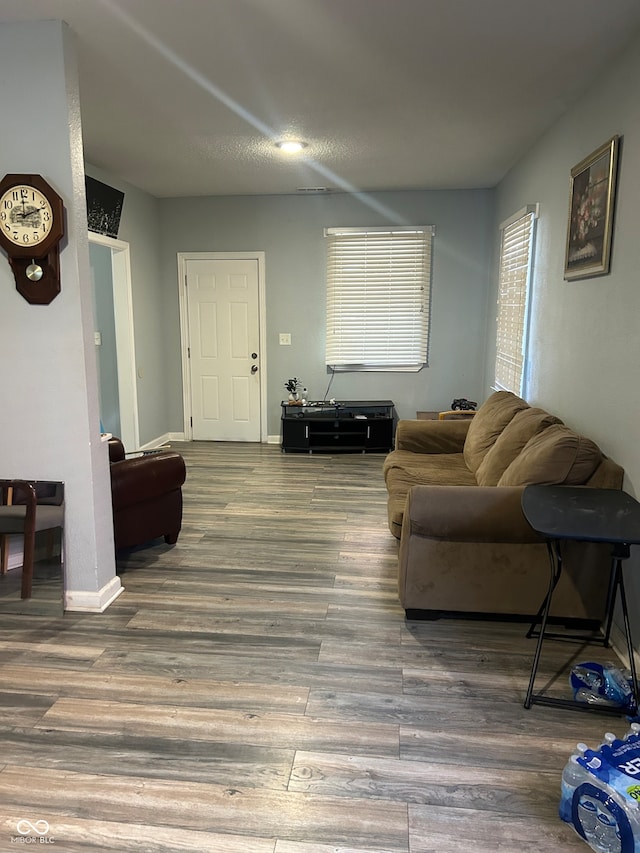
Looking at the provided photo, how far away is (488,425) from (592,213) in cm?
Answer: 139

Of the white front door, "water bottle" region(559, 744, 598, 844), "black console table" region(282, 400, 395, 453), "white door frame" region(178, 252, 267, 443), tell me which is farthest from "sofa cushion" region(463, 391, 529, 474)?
the white front door

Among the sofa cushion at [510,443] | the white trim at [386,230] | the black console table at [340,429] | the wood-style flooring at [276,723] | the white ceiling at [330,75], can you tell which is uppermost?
the white ceiling at [330,75]

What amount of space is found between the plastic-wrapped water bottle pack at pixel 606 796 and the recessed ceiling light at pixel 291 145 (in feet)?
12.7

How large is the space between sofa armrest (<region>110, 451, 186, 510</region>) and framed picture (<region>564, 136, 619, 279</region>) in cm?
252

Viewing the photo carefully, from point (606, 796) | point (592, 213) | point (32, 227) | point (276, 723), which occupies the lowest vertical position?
point (276, 723)

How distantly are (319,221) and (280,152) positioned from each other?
165 cm

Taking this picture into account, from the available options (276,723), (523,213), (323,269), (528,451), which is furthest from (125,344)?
(276,723)

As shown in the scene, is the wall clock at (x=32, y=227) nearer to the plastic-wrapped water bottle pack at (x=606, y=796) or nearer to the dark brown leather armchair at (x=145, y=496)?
the dark brown leather armchair at (x=145, y=496)

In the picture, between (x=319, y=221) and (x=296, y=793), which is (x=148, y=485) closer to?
(x=296, y=793)

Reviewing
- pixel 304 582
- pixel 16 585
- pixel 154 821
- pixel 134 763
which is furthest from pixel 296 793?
pixel 16 585

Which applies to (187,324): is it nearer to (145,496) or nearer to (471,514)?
(145,496)

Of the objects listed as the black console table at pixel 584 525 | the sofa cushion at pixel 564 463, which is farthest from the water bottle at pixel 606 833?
the sofa cushion at pixel 564 463

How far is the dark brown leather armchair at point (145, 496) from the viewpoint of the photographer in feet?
10.2

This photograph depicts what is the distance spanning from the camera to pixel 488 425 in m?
3.71
